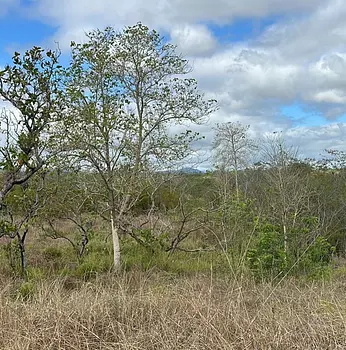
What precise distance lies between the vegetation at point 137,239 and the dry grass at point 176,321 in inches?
0.5

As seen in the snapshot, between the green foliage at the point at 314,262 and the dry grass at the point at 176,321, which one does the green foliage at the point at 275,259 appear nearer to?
the green foliage at the point at 314,262

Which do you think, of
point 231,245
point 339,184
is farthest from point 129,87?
point 339,184

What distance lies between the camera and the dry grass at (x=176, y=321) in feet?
9.81

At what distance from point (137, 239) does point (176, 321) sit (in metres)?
5.70

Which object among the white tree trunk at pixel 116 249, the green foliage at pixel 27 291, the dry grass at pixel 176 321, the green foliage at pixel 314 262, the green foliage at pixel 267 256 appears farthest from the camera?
the white tree trunk at pixel 116 249

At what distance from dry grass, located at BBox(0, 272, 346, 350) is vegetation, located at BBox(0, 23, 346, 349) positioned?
13 millimetres

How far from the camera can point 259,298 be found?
3.89 metres

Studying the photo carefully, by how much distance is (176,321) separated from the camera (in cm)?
332

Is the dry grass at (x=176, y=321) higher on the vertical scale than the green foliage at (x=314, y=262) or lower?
higher

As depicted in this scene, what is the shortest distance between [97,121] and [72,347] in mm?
4994

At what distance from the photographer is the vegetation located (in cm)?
323

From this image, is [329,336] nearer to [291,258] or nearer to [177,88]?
[291,258]

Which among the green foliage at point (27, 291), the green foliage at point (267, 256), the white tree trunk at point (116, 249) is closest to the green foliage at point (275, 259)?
the green foliage at point (267, 256)

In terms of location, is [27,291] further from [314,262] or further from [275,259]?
[314,262]
